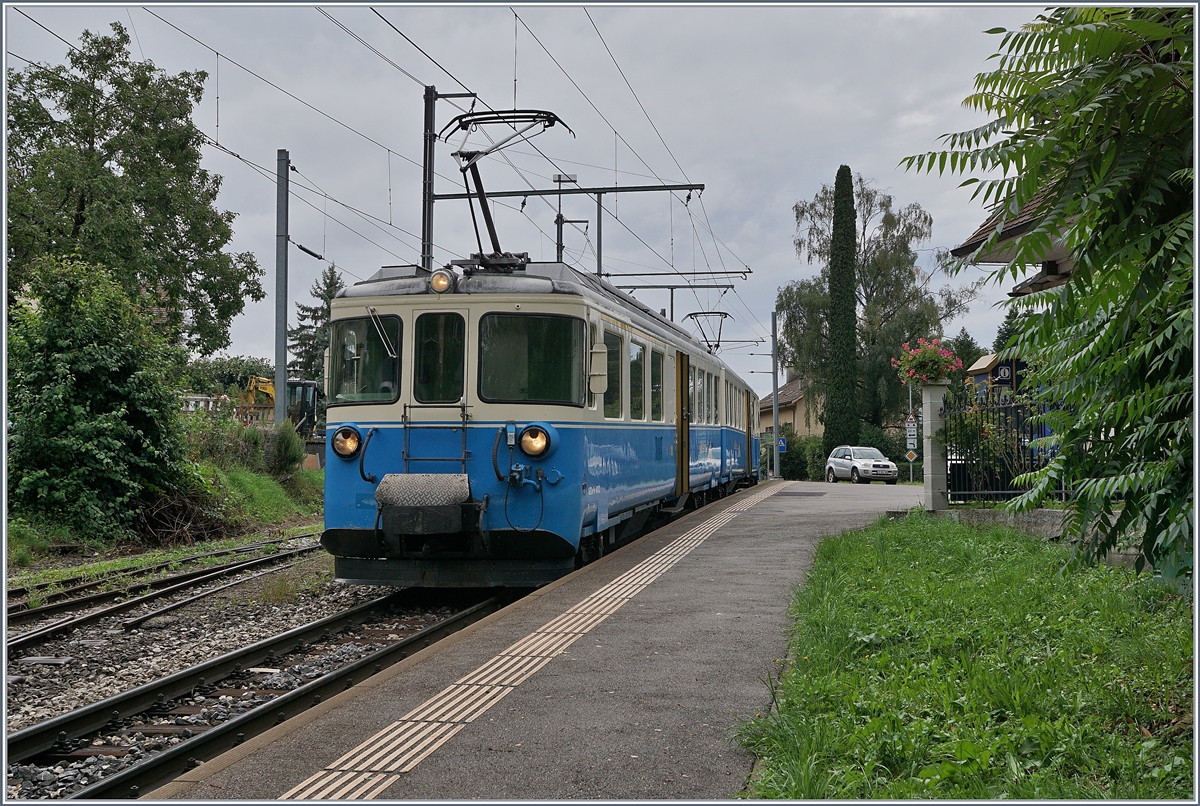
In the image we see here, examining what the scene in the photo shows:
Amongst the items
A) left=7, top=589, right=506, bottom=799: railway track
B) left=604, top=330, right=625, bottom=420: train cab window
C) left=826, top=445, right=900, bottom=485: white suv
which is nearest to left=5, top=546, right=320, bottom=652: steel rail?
left=7, top=589, right=506, bottom=799: railway track

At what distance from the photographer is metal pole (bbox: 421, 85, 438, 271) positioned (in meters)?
16.4

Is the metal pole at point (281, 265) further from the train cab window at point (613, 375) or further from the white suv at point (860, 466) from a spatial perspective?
the white suv at point (860, 466)

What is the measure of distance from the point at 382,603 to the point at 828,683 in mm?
5546

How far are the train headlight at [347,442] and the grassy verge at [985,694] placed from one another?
420 cm

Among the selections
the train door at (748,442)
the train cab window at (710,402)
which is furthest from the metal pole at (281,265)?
the train door at (748,442)

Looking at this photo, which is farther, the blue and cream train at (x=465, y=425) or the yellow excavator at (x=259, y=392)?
the yellow excavator at (x=259, y=392)

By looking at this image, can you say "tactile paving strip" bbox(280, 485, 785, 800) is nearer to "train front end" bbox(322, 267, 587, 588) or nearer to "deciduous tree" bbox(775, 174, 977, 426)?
"train front end" bbox(322, 267, 587, 588)

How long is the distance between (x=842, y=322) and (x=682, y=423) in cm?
3196

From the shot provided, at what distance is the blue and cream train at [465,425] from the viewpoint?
29.0ft

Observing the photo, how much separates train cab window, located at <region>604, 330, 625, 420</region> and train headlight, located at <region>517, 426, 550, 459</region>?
47.5 inches

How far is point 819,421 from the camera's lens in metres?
47.2

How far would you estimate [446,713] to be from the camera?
4.93m

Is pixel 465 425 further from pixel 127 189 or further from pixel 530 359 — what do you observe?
pixel 127 189

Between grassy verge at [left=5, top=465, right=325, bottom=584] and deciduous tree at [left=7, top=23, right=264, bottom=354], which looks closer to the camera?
grassy verge at [left=5, top=465, right=325, bottom=584]
